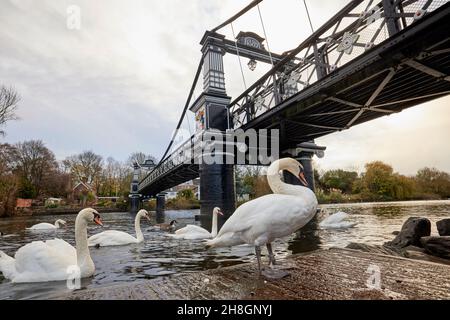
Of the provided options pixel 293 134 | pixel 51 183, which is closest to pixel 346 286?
pixel 293 134

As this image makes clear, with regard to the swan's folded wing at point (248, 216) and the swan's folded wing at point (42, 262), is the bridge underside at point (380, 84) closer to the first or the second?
the swan's folded wing at point (248, 216)

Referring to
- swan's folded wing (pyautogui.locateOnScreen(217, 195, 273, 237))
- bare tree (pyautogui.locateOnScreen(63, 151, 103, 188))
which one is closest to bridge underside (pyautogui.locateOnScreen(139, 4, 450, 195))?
swan's folded wing (pyautogui.locateOnScreen(217, 195, 273, 237))

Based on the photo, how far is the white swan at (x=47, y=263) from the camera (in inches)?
164

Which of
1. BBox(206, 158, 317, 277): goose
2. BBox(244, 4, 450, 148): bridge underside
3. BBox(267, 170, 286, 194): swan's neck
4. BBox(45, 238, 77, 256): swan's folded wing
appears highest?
BBox(244, 4, 450, 148): bridge underside

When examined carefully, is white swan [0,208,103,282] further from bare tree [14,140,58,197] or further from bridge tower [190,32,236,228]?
bare tree [14,140,58,197]

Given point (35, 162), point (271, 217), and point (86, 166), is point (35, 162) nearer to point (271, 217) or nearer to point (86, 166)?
point (86, 166)

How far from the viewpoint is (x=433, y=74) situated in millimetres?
6930

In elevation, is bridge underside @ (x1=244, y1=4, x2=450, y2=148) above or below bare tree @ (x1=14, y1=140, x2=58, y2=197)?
below

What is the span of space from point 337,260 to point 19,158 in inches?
2397

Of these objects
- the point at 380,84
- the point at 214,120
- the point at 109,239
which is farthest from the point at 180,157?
the point at 380,84

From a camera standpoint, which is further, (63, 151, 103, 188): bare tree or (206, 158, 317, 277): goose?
(63, 151, 103, 188): bare tree

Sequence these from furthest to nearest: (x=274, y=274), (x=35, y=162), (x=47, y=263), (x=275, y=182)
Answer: (x=35, y=162) → (x=47, y=263) → (x=275, y=182) → (x=274, y=274)

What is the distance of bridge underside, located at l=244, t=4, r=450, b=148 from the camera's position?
5.43 metres

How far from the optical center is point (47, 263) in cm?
418
